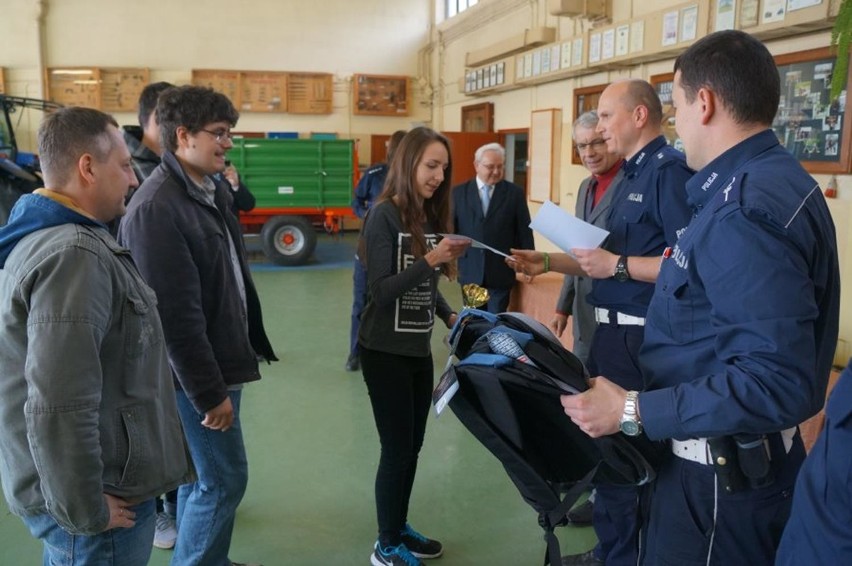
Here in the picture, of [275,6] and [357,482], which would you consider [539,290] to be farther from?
[275,6]

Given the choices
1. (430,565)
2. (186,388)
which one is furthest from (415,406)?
(186,388)

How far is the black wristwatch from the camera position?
2.34 m

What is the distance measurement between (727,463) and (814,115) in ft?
11.8

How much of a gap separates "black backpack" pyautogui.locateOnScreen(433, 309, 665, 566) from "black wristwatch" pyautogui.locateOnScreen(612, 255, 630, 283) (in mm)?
849

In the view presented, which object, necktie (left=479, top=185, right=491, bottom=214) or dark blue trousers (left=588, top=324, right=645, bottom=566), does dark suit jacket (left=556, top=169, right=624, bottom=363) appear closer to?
dark blue trousers (left=588, top=324, right=645, bottom=566)

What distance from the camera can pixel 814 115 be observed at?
4.07 m

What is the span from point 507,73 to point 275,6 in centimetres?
581

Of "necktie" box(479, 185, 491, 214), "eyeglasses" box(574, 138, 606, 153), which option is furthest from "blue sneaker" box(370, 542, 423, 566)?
"necktie" box(479, 185, 491, 214)

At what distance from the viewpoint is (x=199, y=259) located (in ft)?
6.58

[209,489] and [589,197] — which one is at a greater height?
[589,197]

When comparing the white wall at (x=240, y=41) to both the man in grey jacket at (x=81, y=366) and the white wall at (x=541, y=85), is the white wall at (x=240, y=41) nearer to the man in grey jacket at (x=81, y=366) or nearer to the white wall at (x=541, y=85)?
the white wall at (x=541, y=85)

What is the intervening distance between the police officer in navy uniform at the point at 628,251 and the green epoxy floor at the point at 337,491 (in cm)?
38

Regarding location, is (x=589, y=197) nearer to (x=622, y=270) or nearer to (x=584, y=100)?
(x=622, y=270)

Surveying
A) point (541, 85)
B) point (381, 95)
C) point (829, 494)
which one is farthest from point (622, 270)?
point (381, 95)
